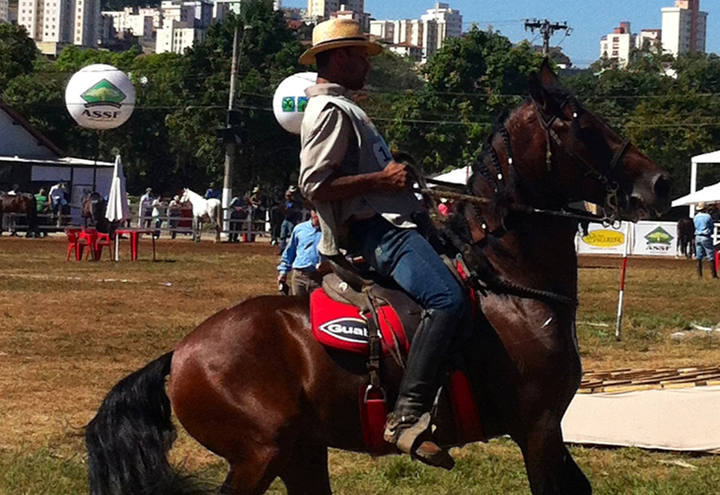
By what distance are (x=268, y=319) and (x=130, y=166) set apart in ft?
260

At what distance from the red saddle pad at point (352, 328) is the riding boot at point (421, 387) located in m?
0.15

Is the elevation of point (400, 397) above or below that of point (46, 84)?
below

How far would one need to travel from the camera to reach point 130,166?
277 feet

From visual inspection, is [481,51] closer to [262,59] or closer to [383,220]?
[262,59]

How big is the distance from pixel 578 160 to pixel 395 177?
3.21 feet

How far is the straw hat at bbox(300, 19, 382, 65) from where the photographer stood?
254 inches

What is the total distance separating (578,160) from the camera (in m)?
6.53

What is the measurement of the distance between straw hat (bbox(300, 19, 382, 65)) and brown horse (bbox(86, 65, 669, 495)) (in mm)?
920

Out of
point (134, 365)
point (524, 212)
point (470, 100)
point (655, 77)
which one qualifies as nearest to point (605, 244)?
point (134, 365)

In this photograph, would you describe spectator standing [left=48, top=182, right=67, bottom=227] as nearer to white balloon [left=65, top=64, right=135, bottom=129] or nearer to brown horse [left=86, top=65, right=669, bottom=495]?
white balloon [left=65, top=64, right=135, bottom=129]

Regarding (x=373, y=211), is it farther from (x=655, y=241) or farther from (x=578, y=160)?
(x=655, y=241)

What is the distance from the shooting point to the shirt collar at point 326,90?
6.38 metres

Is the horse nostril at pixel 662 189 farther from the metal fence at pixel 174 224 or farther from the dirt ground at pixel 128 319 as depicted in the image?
the metal fence at pixel 174 224

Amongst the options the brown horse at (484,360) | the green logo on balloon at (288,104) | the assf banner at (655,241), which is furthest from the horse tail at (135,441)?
the assf banner at (655,241)
